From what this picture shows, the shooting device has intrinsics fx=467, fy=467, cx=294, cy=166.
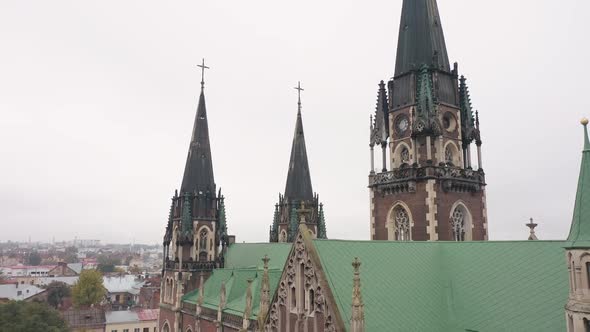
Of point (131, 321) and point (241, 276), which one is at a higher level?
point (241, 276)

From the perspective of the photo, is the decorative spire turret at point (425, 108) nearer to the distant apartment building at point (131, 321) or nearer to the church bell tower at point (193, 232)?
the church bell tower at point (193, 232)

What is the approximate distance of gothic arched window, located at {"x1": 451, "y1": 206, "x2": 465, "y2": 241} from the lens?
28734 millimetres

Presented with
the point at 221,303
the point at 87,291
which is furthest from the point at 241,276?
the point at 87,291

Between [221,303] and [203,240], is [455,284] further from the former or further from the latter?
[203,240]

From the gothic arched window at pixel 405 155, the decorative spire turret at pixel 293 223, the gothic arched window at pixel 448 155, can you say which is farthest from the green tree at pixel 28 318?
the gothic arched window at pixel 448 155

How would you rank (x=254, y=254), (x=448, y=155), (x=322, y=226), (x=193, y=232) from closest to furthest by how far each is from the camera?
(x=448, y=155), (x=254, y=254), (x=193, y=232), (x=322, y=226)

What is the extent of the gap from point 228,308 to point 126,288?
3713 inches

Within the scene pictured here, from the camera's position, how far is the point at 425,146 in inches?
1168

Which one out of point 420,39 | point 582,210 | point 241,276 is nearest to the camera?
point 582,210

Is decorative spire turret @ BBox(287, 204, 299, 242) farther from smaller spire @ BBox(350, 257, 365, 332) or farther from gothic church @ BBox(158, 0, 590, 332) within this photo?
smaller spire @ BBox(350, 257, 365, 332)

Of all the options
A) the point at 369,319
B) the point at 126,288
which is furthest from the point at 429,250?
the point at 126,288

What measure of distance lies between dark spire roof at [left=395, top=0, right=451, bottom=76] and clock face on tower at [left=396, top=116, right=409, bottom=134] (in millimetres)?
3404

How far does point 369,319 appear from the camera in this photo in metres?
17.6

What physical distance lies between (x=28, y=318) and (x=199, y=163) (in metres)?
24.6
